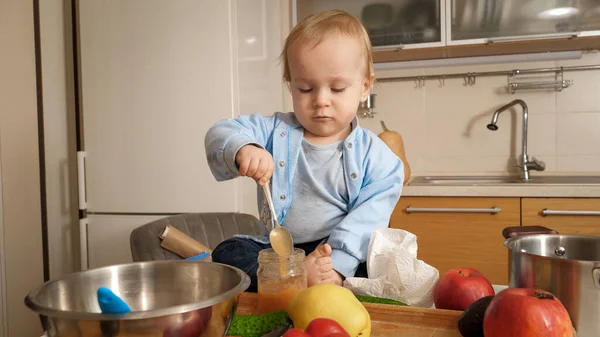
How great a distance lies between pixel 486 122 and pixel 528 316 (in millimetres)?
2219

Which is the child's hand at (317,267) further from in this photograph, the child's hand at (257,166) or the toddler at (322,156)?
the child's hand at (257,166)

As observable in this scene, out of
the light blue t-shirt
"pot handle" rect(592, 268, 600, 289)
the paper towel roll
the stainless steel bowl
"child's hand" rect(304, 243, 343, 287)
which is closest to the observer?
the stainless steel bowl

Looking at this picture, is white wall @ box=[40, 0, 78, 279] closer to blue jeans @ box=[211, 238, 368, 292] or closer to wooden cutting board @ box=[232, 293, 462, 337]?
blue jeans @ box=[211, 238, 368, 292]

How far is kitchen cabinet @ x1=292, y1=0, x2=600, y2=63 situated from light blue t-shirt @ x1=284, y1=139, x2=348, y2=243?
4.89 ft

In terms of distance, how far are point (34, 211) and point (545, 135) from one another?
7.91ft

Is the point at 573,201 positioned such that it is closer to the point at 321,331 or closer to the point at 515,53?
the point at 515,53

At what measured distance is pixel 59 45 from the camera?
226 cm

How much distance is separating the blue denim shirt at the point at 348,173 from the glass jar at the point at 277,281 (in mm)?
208

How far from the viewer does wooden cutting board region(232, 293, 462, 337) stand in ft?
2.18

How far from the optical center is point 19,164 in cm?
218

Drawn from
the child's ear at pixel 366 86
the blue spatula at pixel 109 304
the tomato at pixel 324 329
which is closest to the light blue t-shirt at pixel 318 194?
the child's ear at pixel 366 86

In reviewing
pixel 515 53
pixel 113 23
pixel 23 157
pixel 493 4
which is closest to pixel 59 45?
pixel 113 23

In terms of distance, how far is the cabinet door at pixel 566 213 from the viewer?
2.01 m

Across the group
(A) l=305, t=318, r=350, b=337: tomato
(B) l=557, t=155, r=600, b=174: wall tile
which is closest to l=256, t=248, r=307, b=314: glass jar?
(A) l=305, t=318, r=350, b=337: tomato
